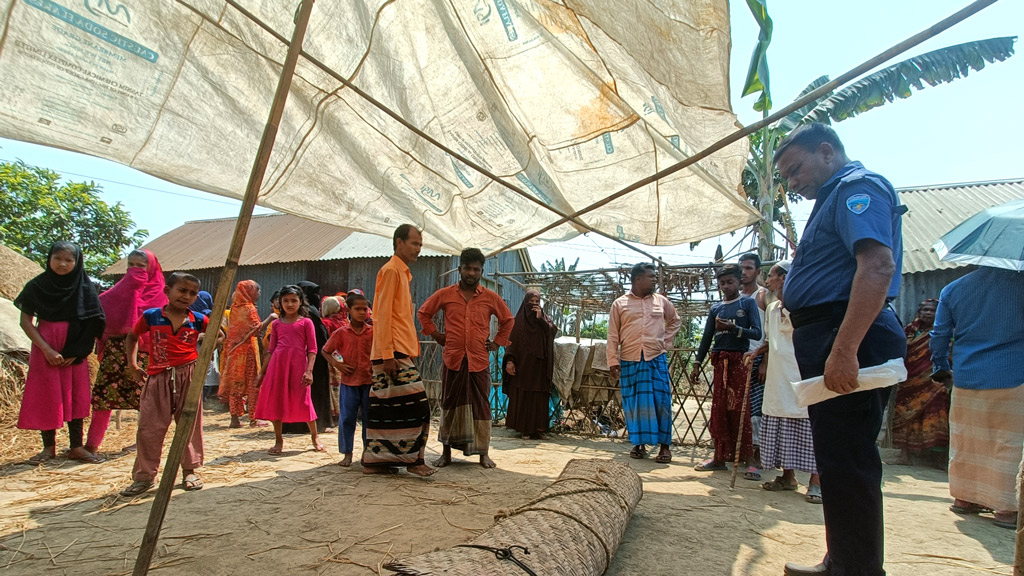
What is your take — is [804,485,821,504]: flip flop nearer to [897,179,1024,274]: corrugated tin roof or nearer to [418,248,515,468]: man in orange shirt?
[418,248,515,468]: man in orange shirt

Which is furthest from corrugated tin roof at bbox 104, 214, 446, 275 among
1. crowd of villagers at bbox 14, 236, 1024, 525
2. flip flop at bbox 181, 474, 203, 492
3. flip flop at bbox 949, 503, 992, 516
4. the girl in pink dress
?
flip flop at bbox 949, 503, 992, 516

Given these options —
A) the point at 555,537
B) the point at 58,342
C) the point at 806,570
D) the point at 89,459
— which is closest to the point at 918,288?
the point at 806,570

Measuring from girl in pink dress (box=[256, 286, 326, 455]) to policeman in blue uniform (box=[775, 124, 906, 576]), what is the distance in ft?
14.6

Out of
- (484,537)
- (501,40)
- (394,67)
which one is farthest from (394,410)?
(501,40)

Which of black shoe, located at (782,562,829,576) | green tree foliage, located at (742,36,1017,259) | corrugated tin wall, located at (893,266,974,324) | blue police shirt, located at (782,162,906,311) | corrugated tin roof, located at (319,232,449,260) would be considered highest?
green tree foliage, located at (742,36,1017,259)

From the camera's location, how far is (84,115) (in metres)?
2.40

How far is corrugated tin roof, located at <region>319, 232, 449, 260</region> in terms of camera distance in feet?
43.2

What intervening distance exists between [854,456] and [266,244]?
52.3ft

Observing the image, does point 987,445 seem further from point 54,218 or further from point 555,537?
point 54,218

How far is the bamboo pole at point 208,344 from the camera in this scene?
1.89 metres

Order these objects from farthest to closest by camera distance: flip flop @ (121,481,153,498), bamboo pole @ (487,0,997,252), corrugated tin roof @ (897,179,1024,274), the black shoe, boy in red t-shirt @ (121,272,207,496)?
corrugated tin roof @ (897,179,1024,274)
boy in red t-shirt @ (121,272,207,496)
flip flop @ (121,481,153,498)
the black shoe
bamboo pole @ (487,0,997,252)

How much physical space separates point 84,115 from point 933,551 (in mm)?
4824

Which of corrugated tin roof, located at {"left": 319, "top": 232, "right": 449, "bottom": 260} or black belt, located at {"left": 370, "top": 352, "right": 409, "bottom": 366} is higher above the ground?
corrugated tin roof, located at {"left": 319, "top": 232, "right": 449, "bottom": 260}

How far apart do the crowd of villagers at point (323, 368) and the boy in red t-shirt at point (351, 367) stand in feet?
0.04
